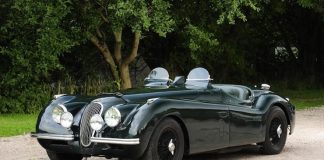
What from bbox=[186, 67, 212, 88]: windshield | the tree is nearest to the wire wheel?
bbox=[186, 67, 212, 88]: windshield

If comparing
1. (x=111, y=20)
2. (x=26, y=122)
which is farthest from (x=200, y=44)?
(x=26, y=122)

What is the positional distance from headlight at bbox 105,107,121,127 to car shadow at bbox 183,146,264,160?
2.21m

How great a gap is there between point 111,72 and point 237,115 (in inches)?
450

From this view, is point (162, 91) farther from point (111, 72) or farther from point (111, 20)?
point (111, 72)

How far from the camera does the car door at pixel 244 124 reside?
29.0 ft

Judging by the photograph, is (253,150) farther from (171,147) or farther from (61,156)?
(61,156)

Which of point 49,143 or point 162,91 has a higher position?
point 162,91

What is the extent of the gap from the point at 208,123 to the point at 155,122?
1.12 m

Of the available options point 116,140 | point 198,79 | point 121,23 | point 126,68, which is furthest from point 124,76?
point 116,140

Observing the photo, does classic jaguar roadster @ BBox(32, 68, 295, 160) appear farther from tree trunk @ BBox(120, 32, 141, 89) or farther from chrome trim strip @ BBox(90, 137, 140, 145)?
tree trunk @ BBox(120, 32, 141, 89)

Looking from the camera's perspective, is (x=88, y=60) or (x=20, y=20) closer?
(x=20, y=20)

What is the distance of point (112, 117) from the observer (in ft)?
24.5

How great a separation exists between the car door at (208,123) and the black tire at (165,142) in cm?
24

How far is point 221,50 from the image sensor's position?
2428cm
